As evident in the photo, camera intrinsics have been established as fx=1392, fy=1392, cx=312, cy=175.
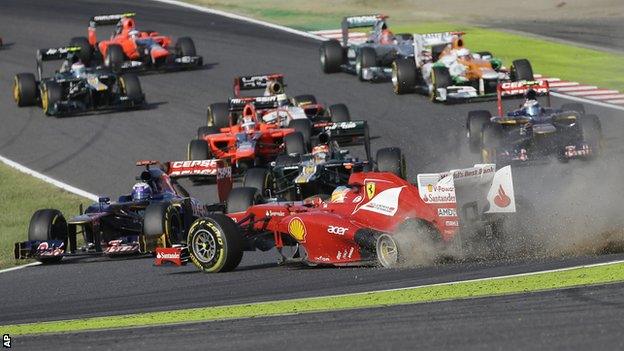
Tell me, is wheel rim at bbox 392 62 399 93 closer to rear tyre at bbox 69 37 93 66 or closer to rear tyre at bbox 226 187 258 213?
rear tyre at bbox 69 37 93 66

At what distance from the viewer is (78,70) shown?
3481 cm

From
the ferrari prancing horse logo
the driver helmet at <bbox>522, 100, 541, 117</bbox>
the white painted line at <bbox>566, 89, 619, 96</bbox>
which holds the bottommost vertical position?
the white painted line at <bbox>566, 89, 619, 96</bbox>

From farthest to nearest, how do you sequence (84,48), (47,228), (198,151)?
(84,48), (198,151), (47,228)

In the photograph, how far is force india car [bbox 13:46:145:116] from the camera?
34.9 m

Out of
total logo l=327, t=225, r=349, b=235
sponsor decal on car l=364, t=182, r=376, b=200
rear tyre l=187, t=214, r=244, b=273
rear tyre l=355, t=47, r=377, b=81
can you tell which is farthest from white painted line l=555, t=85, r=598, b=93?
total logo l=327, t=225, r=349, b=235

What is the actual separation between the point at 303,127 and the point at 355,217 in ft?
39.8

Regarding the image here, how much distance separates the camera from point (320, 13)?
1907 inches

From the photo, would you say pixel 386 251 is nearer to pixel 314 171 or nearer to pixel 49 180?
pixel 314 171

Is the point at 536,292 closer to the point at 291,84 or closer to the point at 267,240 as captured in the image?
the point at 267,240

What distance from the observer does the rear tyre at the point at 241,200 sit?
20.1 m

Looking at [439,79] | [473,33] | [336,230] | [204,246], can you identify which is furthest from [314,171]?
[473,33]

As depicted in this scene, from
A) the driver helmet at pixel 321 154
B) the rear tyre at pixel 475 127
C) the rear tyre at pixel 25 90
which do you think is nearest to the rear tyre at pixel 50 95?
the rear tyre at pixel 25 90

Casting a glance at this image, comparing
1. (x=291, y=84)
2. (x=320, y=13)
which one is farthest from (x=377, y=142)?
(x=320, y=13)

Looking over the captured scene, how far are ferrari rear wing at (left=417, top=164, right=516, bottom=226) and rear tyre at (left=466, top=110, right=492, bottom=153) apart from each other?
12122mm
